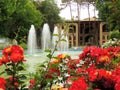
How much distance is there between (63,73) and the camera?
2.80m

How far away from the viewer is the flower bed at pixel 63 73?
1.91m

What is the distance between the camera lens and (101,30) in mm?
43594

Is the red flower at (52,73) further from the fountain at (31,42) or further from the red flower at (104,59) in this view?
the fountain at (31,42)

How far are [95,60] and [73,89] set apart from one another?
0.94 m

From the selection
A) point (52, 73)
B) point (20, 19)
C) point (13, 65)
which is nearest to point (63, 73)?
point (52, 73)

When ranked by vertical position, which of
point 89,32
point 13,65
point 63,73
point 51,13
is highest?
point 51,13

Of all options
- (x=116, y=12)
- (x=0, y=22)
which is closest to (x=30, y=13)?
(x=0, y=22)

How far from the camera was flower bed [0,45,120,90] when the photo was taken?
75.3 inches

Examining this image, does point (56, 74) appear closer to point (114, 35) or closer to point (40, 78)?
point (40, 78)

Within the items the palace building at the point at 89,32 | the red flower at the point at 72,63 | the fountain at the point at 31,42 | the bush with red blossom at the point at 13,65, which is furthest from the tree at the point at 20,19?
the bush with red blossom at the point at 13,65

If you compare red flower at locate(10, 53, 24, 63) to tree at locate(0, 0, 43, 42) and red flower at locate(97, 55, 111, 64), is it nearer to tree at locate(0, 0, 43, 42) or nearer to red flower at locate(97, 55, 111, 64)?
red flower at locate(97, 55, 111, 64)

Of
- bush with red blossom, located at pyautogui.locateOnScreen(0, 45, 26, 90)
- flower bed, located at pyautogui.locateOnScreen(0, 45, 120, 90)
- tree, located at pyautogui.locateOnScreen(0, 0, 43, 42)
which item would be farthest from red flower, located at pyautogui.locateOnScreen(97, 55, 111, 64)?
tree, located at pyautogui.locateOnScreen(0, 0, 43, 42)

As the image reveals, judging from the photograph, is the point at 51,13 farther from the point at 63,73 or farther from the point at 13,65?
the point at 13,65

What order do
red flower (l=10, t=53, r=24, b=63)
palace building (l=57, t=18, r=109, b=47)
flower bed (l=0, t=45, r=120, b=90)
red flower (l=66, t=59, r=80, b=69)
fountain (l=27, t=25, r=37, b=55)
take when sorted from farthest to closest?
palace building (l=57, t=18, r=109, b=47), fountain (l=27, t=25, r=37, b=55), red flower (l=66, t=59, r=80, b=69), red flower (l=10, t=53, r=24, b=63), flower bed (l=0, t=45, r=120, b=90)
